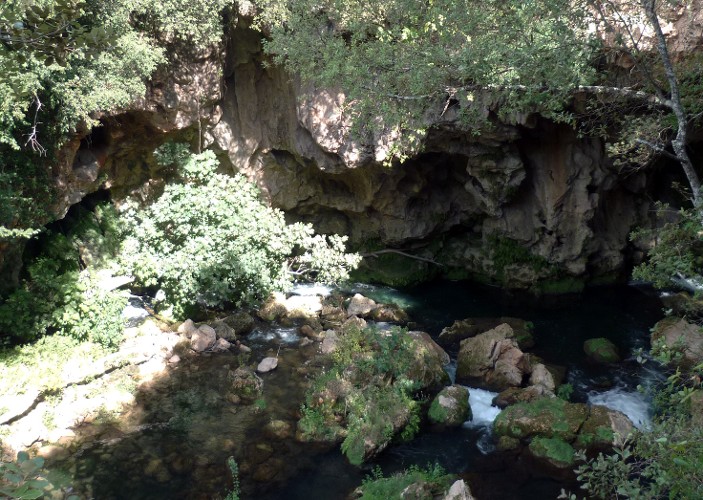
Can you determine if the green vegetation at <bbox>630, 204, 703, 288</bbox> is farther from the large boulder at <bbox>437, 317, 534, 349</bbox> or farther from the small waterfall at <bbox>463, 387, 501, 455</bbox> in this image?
the large boulder at <bbox>437, 317, 534, 349</bbox>

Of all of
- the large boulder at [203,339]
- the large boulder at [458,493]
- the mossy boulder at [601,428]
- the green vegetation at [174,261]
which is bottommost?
the mossy boulder at [601,428]

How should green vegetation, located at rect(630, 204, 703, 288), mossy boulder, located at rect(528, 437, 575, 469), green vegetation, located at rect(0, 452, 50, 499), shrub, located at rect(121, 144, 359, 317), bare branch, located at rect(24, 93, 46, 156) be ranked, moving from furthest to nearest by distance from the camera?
shrub, located at rect(121, 144, 359, 317)
bare branch, located at rect(24, 93, 46, 156)
mossy boulder, located at rect(528, 437, 575, 469)
green vegetation, located at rect(630, 204, 703, 288)
green vegetation, located at rect(0, 452, 50, 499)

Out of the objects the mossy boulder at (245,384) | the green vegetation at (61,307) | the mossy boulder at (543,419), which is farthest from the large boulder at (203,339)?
the mossy boulder at (543,419)

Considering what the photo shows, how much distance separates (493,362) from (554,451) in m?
2.74

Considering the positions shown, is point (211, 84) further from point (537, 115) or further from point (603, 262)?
point (603, 262)

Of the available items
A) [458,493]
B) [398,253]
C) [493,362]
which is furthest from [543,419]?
[398,253]

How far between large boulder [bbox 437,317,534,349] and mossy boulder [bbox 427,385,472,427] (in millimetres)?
3095

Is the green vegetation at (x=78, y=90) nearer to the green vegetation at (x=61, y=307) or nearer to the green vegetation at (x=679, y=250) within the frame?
the green vegetation at (x=61, y=307)

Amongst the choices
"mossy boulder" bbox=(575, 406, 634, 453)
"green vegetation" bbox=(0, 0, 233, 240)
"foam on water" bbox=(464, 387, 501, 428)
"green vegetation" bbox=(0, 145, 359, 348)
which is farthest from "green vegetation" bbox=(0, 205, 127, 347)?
"mossy boulder" bbox=(575, 406, 634, 453)

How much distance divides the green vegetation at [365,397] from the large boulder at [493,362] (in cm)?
146

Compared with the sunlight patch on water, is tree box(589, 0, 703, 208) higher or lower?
higher

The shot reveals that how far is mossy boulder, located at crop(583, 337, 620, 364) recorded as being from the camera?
1228 cm

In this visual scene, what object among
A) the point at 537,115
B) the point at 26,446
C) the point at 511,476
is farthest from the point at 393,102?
the point at 26,446

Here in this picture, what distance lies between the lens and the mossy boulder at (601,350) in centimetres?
1228
